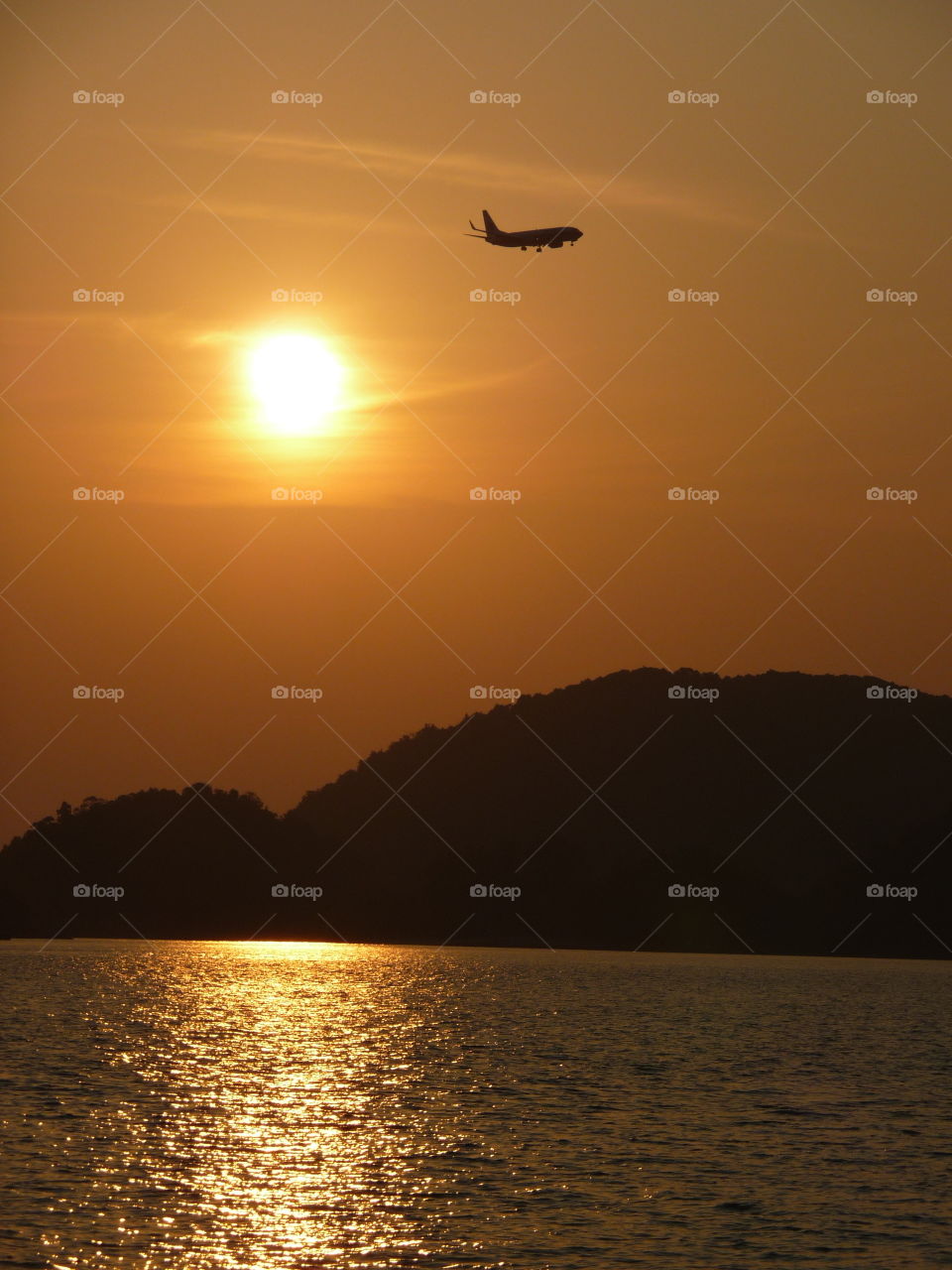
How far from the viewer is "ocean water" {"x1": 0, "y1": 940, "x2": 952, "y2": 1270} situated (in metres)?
41.9

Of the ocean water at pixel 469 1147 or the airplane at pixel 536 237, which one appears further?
the airplane at pixel 536 237

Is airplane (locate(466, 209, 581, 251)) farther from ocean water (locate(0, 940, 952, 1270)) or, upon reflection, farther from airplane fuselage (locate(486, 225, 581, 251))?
ocean water (locate(0, 940, 952, 1270))

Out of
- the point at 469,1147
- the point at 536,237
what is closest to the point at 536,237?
the point at 536,237

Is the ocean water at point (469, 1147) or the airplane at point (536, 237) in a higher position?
the airplane at point (536, 237)

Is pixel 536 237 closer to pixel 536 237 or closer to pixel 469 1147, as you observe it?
pixel 536 237

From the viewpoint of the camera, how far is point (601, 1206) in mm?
47094

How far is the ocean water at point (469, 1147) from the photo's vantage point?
1650 inches

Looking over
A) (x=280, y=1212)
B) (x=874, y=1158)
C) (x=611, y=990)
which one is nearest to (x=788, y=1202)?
(x=874, y=1158)

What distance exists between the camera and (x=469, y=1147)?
189 ft

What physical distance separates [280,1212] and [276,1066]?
140 feet

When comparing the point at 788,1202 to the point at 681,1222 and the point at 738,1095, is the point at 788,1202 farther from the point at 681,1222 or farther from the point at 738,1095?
the point at 738,1095

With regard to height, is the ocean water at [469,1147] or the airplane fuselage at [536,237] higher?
the airplane fuselage at [536,237]

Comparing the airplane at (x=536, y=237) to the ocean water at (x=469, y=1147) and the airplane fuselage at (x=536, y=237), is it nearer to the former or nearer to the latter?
the airplane fuselage at (x=536, y=237)

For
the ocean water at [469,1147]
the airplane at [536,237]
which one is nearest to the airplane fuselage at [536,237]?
the airplane at [536,237]
